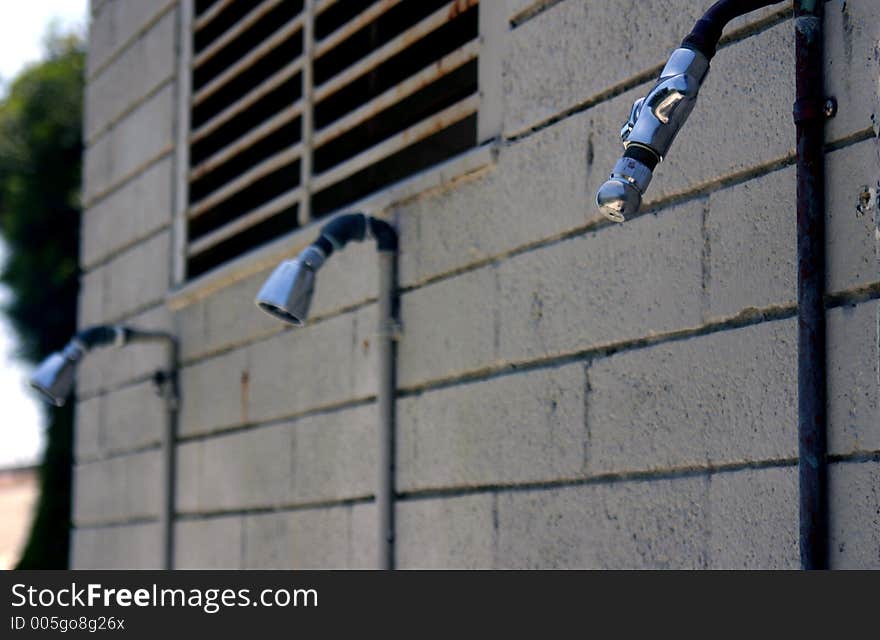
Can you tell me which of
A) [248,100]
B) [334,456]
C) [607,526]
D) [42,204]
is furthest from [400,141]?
[42,204]

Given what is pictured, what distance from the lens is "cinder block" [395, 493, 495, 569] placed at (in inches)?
204

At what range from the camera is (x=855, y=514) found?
360 centimetres

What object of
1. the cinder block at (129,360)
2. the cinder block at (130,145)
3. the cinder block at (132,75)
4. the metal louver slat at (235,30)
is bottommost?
the cinder block at (129,360)

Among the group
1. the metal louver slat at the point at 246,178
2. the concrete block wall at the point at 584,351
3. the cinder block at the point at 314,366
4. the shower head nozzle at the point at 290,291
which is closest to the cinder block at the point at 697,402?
the concrete block wall at the point at 584,351

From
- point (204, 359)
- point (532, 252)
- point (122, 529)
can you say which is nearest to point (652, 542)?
point (532, 252)

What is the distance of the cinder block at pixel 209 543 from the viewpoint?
698 cm

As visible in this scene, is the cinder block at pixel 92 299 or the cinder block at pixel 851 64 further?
the cinder block at pixel 92 299

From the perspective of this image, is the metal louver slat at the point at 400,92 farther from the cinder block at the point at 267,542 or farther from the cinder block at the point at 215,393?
the cinder block at the point at 267,542

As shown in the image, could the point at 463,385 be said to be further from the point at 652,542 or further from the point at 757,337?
the point at 757,337

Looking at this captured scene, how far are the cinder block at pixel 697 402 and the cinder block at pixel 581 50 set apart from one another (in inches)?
32.4

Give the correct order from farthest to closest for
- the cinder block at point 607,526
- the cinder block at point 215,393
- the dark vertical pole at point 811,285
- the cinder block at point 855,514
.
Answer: the cinder block at point 215,393, the cinder block at point 607,526, the dark vertical pole at point 811,285, the cinder block at point 855,514

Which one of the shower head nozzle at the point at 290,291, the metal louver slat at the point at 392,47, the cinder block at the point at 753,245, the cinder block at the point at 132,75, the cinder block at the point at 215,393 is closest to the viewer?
the cinder block at the point at 753,245
